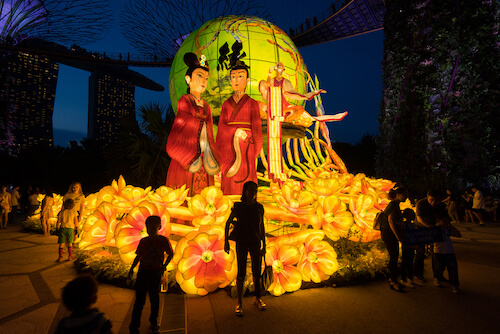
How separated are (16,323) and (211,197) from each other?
94.7 inches

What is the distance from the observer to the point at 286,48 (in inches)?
288

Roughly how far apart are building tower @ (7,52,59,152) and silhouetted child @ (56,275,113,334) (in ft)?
101

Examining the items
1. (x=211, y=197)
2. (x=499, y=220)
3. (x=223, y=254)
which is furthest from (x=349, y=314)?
(x=499, y=220)

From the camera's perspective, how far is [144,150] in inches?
336

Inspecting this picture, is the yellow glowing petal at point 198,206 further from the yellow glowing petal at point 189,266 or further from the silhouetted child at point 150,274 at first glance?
the silhouetted child at point 150,274

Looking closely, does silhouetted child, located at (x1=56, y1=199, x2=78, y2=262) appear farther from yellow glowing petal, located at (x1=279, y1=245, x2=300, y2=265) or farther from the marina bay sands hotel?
the marina bay sands hotel

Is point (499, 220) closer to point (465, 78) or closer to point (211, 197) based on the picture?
point (465, 78)

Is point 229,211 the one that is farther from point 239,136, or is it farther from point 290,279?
point 239,136

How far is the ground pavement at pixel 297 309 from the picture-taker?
2918mm

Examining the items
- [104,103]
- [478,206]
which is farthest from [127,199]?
[104,103]

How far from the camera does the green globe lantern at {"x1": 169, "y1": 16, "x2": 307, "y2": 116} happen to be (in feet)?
22.5

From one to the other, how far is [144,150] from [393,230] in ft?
22.7

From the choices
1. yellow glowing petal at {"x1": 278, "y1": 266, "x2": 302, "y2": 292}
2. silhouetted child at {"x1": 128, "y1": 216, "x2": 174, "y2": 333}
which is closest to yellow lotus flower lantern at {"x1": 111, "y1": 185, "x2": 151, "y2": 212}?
silhouetted child at {"x1": 128, "y1": 216, "x2": 174, "y2": 333}

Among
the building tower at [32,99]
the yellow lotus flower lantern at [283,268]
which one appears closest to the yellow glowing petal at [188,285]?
the yellow lotus flower lantern at [283,268]
